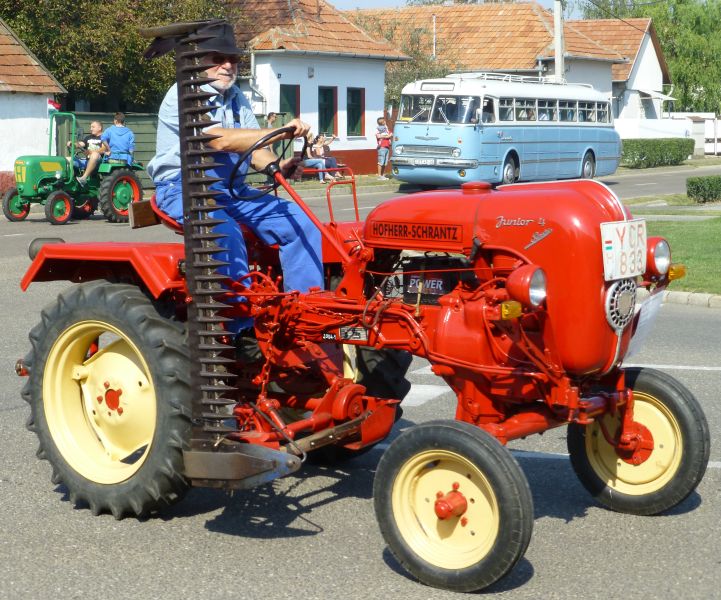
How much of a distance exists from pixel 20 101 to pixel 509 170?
12635 mm

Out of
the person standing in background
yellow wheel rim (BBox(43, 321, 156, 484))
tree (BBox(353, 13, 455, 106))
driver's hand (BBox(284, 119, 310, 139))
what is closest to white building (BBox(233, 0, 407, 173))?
the person standing in background

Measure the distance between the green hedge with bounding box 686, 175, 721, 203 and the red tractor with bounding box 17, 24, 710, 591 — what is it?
21.2 metres

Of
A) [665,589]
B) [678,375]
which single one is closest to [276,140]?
[665,589]

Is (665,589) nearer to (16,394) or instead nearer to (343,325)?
(343,325)

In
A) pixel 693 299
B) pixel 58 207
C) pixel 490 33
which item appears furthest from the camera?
pixel 490 33

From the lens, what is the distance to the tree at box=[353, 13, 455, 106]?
47625 millimetres

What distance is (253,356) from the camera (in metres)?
5.60

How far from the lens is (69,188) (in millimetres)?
23203

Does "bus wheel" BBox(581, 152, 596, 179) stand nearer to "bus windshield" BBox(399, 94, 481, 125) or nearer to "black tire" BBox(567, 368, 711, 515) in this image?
"bus windshield" BBox(399, 94, 481, 125)

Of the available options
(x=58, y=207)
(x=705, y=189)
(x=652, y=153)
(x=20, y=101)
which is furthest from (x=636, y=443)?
(x=652, y=153)

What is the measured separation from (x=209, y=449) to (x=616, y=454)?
1.89 meters

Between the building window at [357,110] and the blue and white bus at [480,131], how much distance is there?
707cm

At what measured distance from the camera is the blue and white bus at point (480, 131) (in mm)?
30672

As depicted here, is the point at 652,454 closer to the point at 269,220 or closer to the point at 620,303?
the point at 620,303
